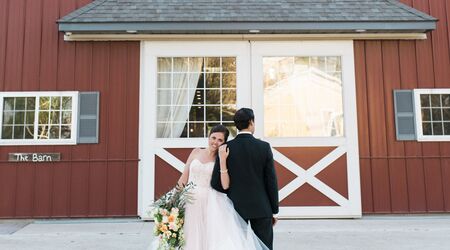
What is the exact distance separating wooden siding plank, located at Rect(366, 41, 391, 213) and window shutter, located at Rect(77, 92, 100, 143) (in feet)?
15.8

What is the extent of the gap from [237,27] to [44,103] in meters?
3.61

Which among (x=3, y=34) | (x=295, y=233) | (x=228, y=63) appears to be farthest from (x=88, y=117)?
(x=295, y=233)

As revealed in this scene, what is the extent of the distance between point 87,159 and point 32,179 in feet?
3.26

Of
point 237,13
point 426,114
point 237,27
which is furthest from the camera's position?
point 426,114

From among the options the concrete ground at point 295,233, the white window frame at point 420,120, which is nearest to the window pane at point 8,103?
the concrete ground at point 295,233

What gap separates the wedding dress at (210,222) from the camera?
306 cm

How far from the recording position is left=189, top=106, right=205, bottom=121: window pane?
6.43 m

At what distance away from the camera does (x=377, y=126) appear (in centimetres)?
650

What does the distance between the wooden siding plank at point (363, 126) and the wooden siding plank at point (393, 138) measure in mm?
370

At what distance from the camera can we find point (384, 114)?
6520 millimetres

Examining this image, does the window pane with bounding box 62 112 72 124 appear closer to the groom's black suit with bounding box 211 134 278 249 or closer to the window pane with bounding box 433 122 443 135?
the groom's black suit with bounding box 211 134 278 249

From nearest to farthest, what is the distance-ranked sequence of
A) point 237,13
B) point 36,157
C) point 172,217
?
point 172,217, point 237,13, point 36,157

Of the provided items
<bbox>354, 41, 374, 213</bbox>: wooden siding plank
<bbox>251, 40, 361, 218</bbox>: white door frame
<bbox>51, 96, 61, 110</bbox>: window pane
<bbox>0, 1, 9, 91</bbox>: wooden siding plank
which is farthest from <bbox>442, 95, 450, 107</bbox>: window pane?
<bbox>0, 1, 9, 91</bbox>: wooden siding plank

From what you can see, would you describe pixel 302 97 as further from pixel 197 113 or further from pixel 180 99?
pixel 180 99
